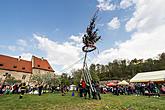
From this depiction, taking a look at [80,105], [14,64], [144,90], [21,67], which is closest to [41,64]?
[21,67]

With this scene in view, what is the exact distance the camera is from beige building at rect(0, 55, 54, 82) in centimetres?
7536

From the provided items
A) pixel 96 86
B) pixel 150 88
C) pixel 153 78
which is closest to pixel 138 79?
pixel 153 78

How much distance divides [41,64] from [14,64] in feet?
45.4

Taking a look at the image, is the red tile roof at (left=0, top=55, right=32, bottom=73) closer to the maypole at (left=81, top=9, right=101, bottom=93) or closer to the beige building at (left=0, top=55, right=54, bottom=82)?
the beige building at (left=0, top=55, right=54, bottom=82)

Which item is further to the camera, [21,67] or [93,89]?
[21,67]

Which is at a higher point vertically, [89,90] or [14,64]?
[14,64]

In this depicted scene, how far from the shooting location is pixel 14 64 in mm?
80000

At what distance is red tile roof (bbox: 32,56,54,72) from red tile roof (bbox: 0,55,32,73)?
261 centimetres

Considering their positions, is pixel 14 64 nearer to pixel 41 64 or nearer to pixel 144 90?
pixel 41 64

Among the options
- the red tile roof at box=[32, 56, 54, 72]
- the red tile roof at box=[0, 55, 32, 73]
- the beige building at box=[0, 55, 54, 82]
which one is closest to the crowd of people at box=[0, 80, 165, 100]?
the beige building at box=[0, 55, 54, 82]

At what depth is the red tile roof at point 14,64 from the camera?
75850mm

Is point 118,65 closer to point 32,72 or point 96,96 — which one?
point 32,72

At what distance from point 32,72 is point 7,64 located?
1160 cm

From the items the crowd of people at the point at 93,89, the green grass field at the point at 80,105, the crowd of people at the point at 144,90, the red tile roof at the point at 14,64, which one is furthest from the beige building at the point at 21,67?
the green grass field at the point at 80,105
